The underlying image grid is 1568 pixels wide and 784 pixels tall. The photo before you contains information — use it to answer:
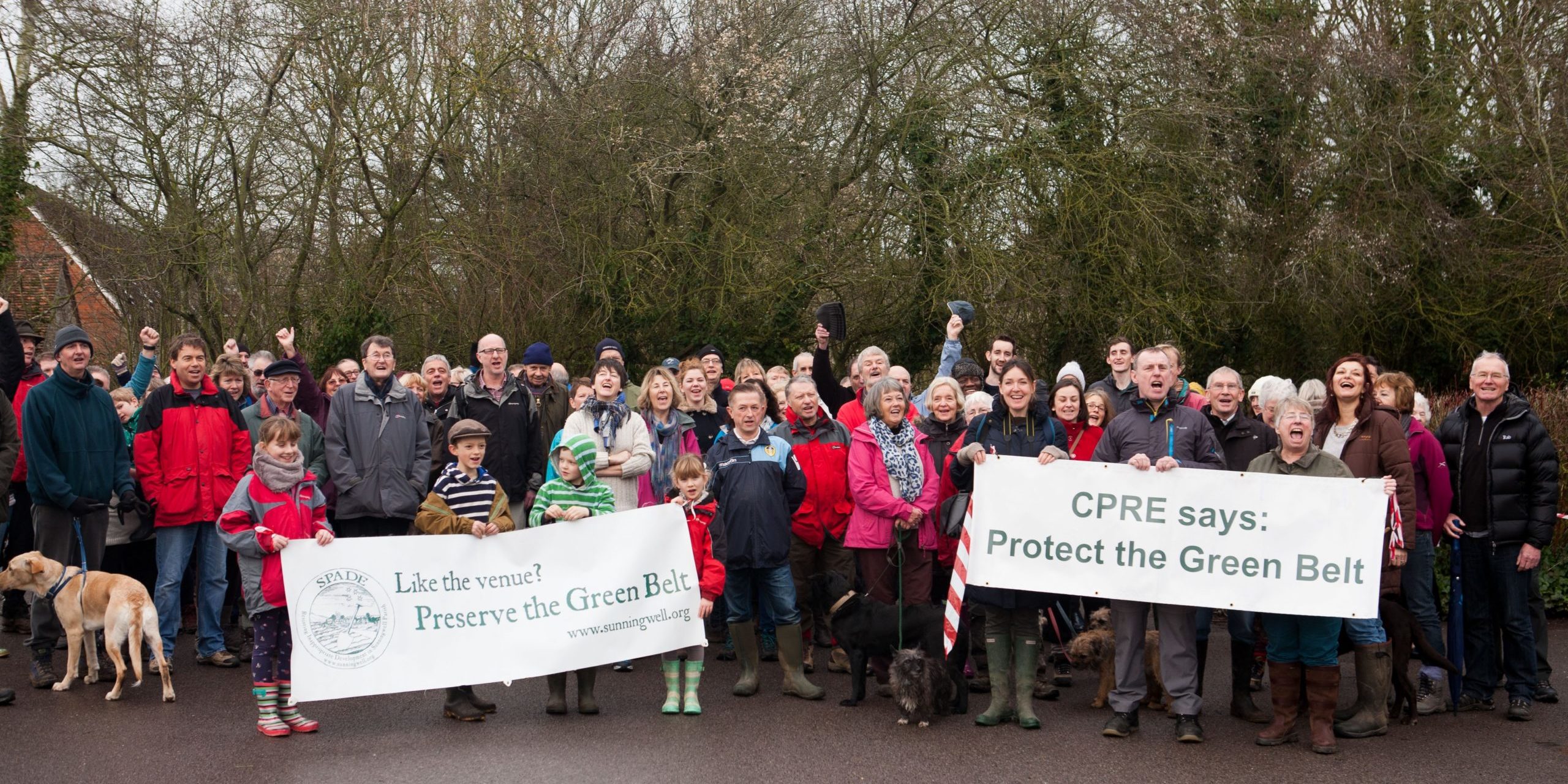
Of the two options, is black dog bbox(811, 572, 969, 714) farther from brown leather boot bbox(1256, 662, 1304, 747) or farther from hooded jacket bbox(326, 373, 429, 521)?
hooded jacket bbox(326, 373, 429, 521)

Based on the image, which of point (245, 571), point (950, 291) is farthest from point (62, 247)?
point (245, 571)

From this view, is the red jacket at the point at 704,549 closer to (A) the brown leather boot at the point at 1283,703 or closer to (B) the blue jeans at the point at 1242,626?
(B) the blue jeans at the point at 1242,626

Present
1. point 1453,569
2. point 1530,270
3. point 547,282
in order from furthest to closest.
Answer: point 547,282
point 1530,270
point 1453,569

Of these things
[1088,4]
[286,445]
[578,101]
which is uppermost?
[1088,4]

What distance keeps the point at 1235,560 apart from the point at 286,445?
543 centimetres

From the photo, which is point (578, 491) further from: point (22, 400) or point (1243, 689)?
point (22, 400)

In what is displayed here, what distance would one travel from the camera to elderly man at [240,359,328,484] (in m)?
9.14

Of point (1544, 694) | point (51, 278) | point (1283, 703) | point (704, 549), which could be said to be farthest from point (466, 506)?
point (51, 278)

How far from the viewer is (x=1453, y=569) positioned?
7.98m

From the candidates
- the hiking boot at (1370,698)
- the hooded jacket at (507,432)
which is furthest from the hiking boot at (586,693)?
the hiking boot at (1370,698)

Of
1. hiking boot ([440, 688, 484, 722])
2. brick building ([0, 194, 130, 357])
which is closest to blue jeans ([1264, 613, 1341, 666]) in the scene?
hiking boot ([440, 688, 484, 722])

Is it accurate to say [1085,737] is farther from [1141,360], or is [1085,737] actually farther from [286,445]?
[286,445]

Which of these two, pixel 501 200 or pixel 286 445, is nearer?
pixel 286 445

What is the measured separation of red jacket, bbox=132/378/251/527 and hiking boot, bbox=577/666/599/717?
297 cm
